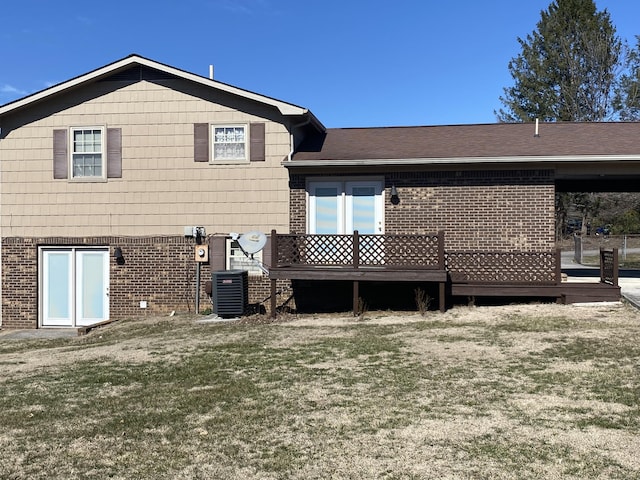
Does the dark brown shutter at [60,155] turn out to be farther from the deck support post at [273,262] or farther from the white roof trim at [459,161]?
the deck support post at [273,262]

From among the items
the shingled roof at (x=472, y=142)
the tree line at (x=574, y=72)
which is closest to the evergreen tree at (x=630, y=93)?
the tree line at (x=574, y=72)

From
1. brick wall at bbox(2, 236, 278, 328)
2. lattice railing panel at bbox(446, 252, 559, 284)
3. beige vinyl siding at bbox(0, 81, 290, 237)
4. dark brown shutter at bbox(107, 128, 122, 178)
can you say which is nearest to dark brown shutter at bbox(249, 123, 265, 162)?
beige vinyl siding at bbox(0, 81, 290, 237)

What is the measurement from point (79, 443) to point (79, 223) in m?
10.1

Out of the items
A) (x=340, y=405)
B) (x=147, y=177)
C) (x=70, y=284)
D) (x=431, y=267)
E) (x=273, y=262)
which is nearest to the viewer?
(x=340, y=405)

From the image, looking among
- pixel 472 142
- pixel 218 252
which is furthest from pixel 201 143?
pixel 472 142

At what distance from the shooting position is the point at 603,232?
4388cm

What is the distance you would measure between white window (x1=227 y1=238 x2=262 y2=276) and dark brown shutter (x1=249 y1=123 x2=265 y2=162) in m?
2.08

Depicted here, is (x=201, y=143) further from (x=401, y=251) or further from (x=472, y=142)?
(x=472, y=142)

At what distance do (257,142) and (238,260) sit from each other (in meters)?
2.85

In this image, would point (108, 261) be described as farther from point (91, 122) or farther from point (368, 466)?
point (368, 466)

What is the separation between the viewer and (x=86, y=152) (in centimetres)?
1416

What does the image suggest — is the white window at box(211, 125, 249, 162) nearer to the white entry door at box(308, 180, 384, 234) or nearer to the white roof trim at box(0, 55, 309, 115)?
the white roof trim at box(0, 55, 309, 115)

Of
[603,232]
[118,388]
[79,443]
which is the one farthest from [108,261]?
[603,232]

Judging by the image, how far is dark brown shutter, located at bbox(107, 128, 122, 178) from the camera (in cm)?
1398
